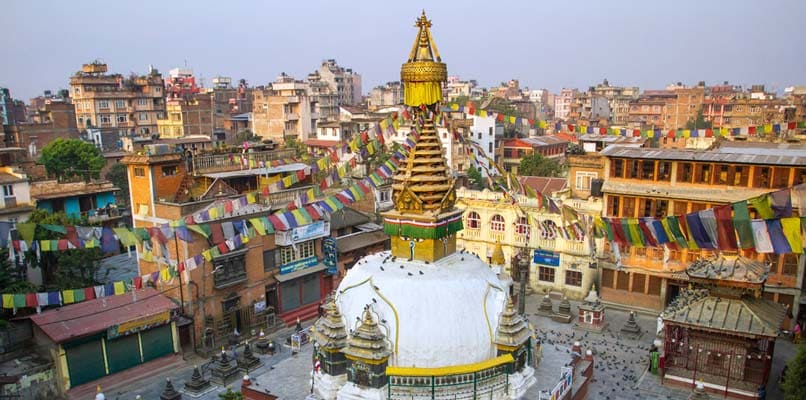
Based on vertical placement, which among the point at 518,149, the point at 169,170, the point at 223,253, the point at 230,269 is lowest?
the point at 230,269

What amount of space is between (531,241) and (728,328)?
13.3 m

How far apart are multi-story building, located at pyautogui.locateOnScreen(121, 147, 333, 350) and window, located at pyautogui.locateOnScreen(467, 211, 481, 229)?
8773 mm

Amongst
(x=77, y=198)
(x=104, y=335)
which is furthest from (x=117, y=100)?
(x=104, y=335)

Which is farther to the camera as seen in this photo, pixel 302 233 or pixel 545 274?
pixel 545 274

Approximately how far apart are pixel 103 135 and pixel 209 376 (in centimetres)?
4879

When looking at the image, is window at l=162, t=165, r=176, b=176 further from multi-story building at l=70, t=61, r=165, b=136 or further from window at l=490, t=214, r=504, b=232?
multi-story building at l=70, t=61, r=165, b=136

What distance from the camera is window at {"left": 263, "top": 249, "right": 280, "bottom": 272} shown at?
86.5 feet

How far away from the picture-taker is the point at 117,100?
2699 inches

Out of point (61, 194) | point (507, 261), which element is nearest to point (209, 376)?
point (507, 261)

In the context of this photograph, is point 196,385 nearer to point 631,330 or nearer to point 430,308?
point 430,308

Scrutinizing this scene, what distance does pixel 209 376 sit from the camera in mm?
21828

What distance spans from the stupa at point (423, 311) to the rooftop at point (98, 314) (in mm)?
9595

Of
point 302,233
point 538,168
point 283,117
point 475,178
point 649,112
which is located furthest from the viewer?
point 649,112

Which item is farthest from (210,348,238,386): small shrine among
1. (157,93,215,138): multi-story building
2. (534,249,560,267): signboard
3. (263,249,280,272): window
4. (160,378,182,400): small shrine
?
(157,93,215,138): multi-story building
